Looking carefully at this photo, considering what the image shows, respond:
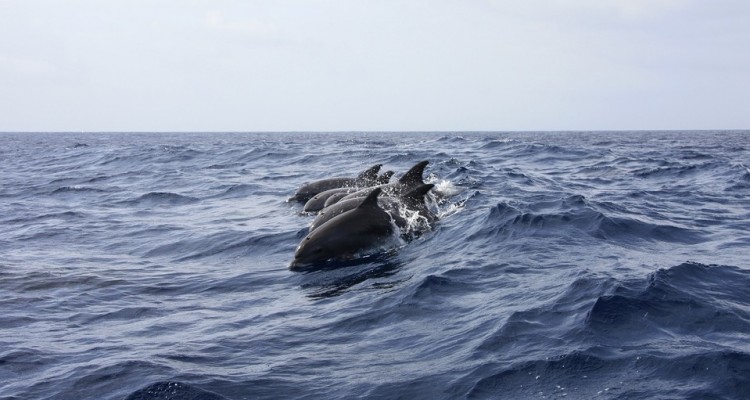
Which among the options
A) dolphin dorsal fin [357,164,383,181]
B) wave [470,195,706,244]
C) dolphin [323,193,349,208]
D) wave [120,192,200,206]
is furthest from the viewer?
wave [120,192,200,206]

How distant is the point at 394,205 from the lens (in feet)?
50.0

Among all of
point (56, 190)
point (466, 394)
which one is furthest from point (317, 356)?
point (56, 190)

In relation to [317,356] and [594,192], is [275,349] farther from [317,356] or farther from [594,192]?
[594,192]

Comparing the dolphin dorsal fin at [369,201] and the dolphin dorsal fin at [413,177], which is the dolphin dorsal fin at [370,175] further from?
the dolphin dorsal fin at [369,201]

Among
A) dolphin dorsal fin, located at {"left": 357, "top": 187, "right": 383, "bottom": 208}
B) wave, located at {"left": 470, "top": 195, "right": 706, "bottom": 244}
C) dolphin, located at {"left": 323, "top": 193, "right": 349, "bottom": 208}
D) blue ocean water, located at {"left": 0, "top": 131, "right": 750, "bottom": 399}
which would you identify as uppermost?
dolphin dorsal fin, located at {"left": 357, "top": 187, "right": 383, "bottom": 208}

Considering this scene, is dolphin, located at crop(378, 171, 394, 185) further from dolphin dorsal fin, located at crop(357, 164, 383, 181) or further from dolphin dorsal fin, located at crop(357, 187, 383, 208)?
dolphin dorsal fin, located at crop(357, 187, 383, 208)

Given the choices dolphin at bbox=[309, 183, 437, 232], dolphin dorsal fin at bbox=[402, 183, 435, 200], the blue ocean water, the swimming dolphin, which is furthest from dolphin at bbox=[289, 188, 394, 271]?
the swimming dolphin

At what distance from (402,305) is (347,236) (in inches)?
144

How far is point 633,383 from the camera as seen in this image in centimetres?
666

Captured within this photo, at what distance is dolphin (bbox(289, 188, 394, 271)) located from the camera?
42.7ft

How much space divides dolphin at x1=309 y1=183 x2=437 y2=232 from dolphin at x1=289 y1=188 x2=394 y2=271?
739mm

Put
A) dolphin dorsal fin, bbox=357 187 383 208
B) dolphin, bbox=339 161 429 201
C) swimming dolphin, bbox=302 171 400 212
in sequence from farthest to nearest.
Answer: swimming dolphin, bbox=302 171 400 212 → dolphin, bbox=339 161 429 201 → dolphin dorsal fin, bbox=357 187 383 208

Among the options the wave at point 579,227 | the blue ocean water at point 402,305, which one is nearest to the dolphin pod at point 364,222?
the blue ocean water at point 402,305

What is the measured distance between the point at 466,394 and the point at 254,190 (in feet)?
65.4
